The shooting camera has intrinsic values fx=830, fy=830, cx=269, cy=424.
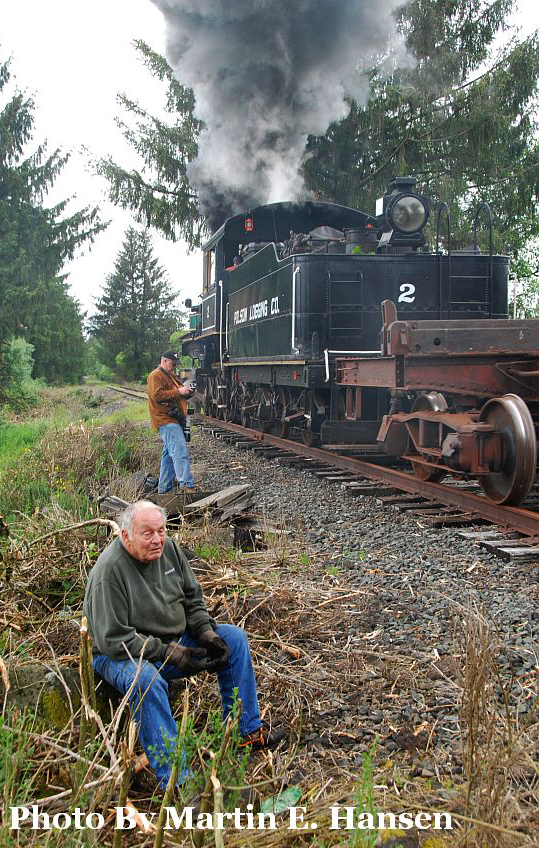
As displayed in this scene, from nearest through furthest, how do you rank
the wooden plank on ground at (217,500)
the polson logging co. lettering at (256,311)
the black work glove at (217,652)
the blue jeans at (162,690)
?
the blue jeans at (162,690) < the black work glove at (217,652) < the wooden plank on ground at (217,500) < the polson logging co. lettering at (256,311)

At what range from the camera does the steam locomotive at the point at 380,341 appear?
7129 mm

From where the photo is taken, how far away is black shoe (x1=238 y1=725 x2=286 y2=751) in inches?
125

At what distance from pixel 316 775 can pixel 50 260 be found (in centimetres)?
2639

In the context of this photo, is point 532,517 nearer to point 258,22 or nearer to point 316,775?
point 316,775

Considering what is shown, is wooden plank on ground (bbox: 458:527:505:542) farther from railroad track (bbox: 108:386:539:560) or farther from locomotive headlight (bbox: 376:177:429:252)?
locomotive headlight (bbox: 376:177:429:252)

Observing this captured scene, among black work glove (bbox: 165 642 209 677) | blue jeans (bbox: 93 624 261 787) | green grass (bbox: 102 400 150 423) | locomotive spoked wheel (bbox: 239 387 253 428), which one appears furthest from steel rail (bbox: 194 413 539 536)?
green grass (bbox: 102 400 150 423)

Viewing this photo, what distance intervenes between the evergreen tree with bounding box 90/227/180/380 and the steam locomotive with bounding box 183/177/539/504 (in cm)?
3180

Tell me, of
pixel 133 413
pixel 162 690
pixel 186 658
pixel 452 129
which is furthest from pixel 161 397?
pixel 452 129

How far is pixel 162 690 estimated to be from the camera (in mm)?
3096

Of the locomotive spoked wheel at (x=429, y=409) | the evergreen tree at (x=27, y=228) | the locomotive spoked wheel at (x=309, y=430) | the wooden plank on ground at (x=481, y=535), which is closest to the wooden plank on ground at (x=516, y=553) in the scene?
the wooden plank on ground at (x=481, y=535)

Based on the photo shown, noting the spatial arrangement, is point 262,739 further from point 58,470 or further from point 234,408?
point 234,408

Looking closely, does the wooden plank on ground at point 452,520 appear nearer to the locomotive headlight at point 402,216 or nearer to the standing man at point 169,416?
the standing man at point 169,416

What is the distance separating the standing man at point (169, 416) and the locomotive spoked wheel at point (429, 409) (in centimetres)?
232

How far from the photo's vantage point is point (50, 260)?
1080 inches
